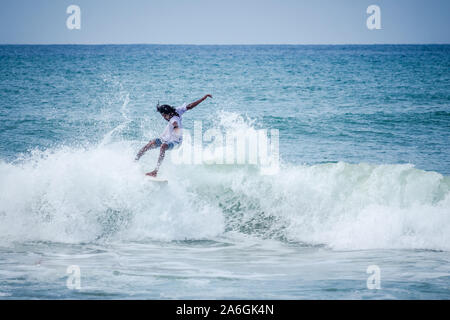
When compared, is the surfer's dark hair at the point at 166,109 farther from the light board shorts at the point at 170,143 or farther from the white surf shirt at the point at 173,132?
the light board shorts at the point at 170,143

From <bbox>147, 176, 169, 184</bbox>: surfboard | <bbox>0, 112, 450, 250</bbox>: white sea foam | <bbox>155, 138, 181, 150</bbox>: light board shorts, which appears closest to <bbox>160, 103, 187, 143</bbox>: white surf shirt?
<bbox>155, 138, 181, 150</bbox>: light board shorts

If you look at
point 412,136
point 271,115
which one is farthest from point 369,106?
point 412,136

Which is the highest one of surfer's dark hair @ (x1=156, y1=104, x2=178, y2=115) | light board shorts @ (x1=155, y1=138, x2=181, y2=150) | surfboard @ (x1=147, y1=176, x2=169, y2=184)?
surfer's dark hair @ (x1=156, y1=104, x2=178, y2=115)

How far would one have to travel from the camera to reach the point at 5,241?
346 inches

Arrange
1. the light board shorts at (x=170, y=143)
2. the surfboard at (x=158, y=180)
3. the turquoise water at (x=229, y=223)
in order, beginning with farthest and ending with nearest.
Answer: the surfboard at (x=158, y=180), the light board shorts at (x=170, y=143), the turquoise water at (x=229, y=223)

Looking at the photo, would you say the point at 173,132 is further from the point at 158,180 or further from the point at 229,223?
the point at 229,223

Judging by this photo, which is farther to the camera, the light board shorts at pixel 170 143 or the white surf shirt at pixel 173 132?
the light board shorts at pixel 170 143

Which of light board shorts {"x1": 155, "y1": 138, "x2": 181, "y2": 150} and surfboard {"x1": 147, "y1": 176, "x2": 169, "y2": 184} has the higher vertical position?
light board shorts {"x1": 155, "y1": 138, "x2": 181, "y2": 150}

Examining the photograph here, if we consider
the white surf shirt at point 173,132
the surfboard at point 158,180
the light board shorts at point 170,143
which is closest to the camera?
the white surf shirt at point 173,132

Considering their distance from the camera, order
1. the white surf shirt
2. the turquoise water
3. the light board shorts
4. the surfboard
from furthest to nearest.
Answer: the surfboard, the light board shorts, the white surf shirt, the turquoise water

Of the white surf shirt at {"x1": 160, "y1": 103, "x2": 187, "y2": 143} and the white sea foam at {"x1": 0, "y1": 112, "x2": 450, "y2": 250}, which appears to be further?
the white surf shirt at {"x1": 160, "y1": 103, "x2": 187, "y2": 143}

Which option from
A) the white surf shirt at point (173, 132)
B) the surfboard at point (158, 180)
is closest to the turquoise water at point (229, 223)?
the surfboard at point (158, 180)

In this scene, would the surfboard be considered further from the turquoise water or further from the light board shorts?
the light board shorts

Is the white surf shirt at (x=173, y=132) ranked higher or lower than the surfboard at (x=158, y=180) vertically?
higher
